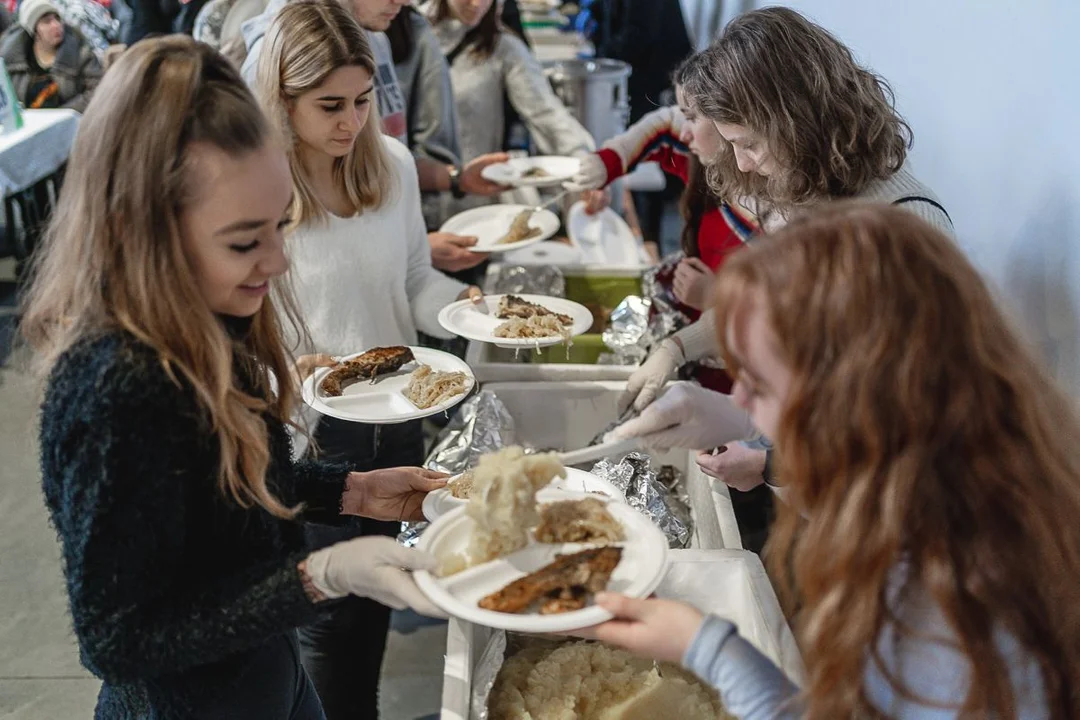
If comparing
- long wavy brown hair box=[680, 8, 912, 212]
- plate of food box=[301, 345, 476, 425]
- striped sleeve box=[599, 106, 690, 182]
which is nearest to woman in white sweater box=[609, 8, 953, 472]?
long wavy brown hair box=[680, 8, 912, 212]

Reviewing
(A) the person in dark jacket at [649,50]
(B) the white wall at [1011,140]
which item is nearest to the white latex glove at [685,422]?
(B) the white wall at [1011,140]

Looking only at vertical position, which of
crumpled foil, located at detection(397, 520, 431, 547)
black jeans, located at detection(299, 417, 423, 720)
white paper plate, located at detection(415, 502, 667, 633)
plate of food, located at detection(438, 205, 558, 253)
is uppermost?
white paper plate, located at detection(415, 502, 667, 633)

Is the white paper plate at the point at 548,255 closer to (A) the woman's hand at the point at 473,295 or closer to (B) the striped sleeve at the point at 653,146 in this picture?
(B) the striped sleeve at the point at 653,146

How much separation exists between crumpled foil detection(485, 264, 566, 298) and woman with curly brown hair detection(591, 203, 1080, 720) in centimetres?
180

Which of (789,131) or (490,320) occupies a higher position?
(789,131)

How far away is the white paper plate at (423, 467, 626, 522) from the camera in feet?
4.35

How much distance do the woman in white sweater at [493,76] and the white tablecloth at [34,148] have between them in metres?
1.77

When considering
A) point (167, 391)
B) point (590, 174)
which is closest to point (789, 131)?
point (167, 391)

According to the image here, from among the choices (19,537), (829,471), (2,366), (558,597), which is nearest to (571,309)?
(558,597)

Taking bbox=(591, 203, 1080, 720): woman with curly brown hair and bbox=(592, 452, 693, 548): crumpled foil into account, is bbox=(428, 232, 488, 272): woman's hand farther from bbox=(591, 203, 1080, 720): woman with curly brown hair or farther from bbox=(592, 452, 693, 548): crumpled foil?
bbox=(591, 203, 1080, 720): woman with curly brown hair

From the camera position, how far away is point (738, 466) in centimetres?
163

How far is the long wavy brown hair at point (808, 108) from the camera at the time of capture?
157 centimetres

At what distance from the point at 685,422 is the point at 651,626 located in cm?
69

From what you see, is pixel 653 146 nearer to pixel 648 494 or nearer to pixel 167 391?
pixel 648 494
